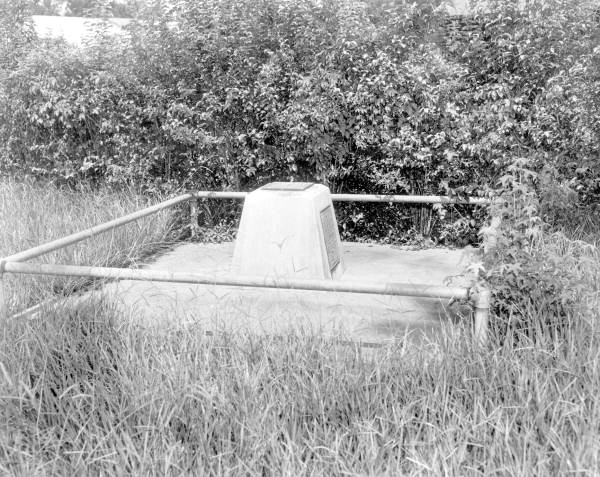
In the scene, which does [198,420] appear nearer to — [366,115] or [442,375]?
[442,375]

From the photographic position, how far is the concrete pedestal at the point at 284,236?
208 inches

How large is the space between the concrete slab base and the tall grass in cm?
27

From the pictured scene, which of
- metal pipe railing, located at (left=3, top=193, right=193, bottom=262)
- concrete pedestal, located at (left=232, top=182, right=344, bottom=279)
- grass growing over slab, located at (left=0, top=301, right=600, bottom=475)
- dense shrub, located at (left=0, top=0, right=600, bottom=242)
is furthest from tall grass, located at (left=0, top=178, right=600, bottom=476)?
dense shrub, located at (left=0, top=0, right=600, bottom=242)

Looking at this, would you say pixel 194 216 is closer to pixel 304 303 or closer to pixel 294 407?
pixel 304 303

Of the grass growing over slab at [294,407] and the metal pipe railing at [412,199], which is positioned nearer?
the grass growing over slab at [294,407]

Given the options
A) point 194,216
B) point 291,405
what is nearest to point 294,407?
point 291,405

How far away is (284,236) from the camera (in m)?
5.31

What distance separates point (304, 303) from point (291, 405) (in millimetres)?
2107

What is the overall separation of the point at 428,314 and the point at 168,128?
3729 mm

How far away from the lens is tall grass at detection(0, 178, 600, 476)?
2539mm

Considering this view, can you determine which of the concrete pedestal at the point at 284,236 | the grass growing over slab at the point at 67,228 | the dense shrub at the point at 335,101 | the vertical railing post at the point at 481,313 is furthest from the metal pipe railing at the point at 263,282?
the dense shrub at the point at 335,101

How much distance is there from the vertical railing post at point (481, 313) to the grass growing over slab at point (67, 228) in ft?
8.54

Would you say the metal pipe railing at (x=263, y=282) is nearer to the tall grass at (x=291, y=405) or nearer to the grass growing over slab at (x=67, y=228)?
the tall grass at (x=291, y=405)

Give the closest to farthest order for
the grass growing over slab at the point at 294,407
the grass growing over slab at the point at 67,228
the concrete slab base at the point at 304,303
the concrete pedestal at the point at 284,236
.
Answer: the grass growing over slab at the point at 294,407
the concrete slab base at the point at 304,303
the grass growing over slab at the point at 67,228
the concrete pedestal at the point at 284,236
